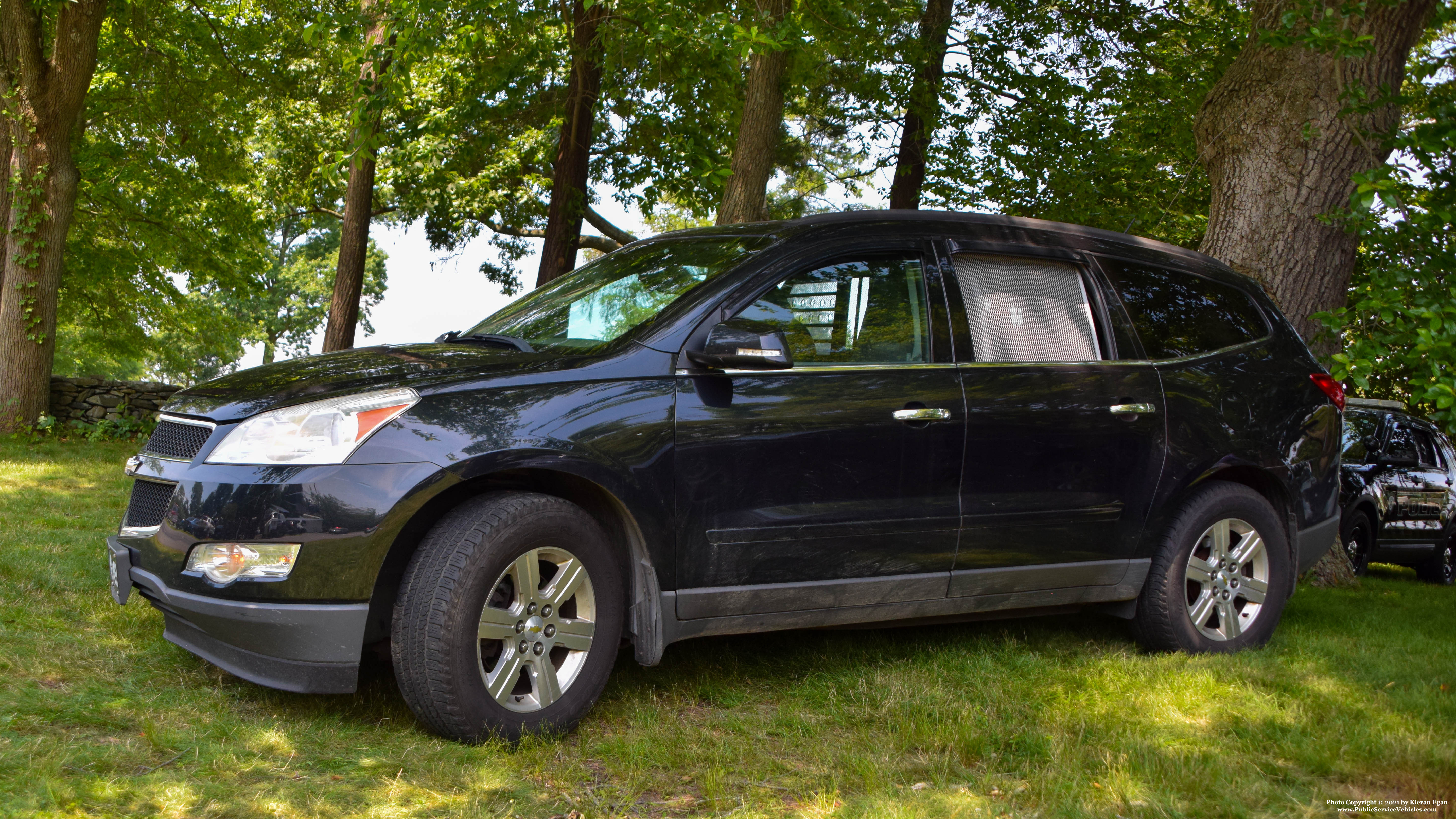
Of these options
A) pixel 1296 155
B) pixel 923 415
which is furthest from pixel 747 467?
pixel 1296 155

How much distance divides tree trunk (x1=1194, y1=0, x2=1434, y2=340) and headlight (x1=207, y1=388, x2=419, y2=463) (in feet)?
19.8

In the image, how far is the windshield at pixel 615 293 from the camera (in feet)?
13.8

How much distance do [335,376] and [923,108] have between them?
45.6 ft

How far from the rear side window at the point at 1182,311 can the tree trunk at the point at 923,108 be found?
10496mm

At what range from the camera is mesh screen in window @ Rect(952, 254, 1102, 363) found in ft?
15.3

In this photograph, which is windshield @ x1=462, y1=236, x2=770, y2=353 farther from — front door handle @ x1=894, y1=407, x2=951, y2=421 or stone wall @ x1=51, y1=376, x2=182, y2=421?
stone wall @ x1=51, y1=376, x2=182, y2=421

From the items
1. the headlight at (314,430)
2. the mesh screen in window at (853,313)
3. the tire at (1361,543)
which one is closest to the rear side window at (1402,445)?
the tire at (1361,543)

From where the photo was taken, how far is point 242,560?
11.3 feet

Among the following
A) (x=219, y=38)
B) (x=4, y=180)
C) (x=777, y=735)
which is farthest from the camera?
(x=219, y=38)

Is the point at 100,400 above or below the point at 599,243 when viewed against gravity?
below

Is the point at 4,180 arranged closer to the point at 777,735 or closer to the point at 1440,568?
the point at 777,735

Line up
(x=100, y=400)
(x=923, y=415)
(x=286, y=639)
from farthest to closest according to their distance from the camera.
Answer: (x=100, y=400)
(x=923, y=415)
(x=286, y=639)

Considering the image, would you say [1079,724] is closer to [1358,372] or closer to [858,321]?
[858,321]

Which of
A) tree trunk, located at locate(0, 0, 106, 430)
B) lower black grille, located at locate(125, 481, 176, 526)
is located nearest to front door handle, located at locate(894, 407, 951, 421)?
lower black grille, located at locate(125, 481, 176, 526)
